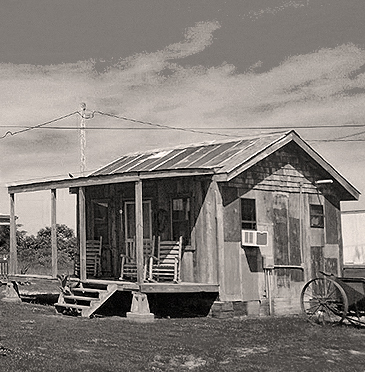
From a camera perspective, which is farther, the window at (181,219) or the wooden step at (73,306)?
the window at (181,219)

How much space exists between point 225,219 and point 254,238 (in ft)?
3.61

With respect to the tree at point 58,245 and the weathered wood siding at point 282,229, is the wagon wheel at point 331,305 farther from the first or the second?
the tree at point 58,245

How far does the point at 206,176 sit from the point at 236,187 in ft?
3.10

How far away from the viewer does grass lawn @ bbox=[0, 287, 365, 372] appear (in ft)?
35.9

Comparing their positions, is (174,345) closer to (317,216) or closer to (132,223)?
(132,223)

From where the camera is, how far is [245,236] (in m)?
18.1

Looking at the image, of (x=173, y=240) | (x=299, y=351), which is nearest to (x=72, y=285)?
(x=173, y=240)

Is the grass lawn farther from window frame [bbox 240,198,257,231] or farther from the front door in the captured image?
the front door

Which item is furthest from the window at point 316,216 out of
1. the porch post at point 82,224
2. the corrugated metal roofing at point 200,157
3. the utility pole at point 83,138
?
the utility pole at point 83,138

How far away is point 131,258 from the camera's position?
63.5ft

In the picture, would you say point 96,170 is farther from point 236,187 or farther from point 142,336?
point 142,336

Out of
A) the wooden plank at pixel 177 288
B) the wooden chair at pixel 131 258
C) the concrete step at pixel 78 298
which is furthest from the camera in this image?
the wooden chair at pixel 131 258

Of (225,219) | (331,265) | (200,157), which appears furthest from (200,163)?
(331,265)

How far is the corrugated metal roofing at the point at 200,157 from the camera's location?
Result: 18062 mm
